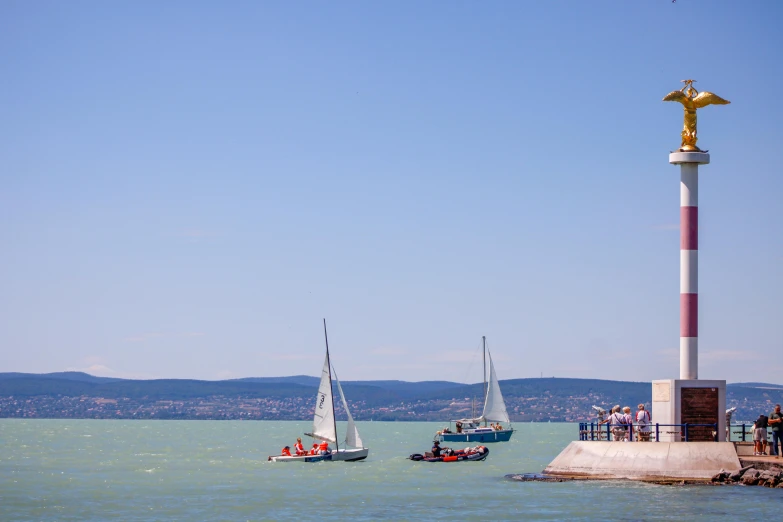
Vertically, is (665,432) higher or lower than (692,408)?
lower

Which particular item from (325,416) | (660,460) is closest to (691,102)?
(660,460)

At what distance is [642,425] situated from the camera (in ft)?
150

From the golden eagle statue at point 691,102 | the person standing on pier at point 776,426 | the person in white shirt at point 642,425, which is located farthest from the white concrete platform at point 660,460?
the golden eagle statue at point 691,102

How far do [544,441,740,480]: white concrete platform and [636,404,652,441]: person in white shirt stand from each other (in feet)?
2.28

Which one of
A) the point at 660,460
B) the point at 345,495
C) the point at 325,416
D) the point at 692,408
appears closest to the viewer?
the point at 660,460

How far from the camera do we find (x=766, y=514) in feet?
128

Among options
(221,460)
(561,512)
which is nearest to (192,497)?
(561,512)

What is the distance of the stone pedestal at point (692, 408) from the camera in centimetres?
4575

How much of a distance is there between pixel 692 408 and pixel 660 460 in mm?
2498

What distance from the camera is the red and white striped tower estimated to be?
47.2m

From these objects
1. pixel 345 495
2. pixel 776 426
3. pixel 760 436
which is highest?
pixel 776 426

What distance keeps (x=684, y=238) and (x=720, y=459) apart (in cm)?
866

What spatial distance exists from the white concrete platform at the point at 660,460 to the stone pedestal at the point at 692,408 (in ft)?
2.34

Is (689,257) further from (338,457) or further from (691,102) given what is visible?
(338,457)
